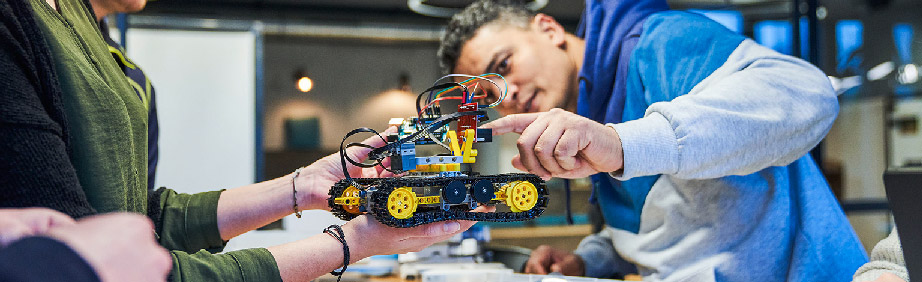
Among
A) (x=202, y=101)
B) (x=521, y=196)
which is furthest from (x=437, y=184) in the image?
(x=202, y=101)

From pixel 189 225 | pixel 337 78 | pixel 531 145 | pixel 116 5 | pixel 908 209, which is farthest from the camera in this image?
pixel 337 78

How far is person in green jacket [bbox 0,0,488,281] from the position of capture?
2.09 feet

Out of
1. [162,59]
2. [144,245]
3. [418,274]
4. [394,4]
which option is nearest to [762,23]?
[394,4]

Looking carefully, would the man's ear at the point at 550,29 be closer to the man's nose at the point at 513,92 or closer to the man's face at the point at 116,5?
the man's nose at the point at 513,92

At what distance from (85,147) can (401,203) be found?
0.39 m

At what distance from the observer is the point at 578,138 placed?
996mm

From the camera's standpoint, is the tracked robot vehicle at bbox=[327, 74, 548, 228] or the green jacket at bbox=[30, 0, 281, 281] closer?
Result: the green jacket at bbox=[30, 0, 281, 281]

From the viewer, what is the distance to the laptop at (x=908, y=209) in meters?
0.75

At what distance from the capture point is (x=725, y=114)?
1051mm

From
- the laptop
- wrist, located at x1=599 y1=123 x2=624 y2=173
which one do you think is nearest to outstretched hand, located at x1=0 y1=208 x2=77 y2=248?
wrist, located at x1=599 y1=123 x2=624 y2=173

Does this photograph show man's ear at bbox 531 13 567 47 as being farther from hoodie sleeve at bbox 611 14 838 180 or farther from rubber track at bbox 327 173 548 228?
rubber track at bbox 327 173 548 228

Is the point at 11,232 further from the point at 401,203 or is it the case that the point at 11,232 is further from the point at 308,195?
the point at 308,195

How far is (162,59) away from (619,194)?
2.44 meters

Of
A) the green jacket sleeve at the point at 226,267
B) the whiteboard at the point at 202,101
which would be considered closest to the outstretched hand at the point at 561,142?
the green jacket sleeve at the point at 226,267
